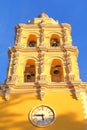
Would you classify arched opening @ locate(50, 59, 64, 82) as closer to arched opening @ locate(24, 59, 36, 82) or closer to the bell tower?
the bell tower

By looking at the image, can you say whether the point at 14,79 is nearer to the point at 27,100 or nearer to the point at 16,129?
the point at 27,100

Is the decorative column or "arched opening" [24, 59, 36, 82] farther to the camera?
"arched opening" [24, 59, 36, 82]

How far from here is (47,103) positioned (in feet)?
68.5

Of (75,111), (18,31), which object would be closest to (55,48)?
(18,31)

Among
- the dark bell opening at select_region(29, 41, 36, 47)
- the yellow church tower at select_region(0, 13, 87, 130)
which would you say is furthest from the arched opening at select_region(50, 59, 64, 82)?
the dark bell opening at select_region(29, 41, 36, 47)

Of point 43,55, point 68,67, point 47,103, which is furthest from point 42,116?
point 43,55

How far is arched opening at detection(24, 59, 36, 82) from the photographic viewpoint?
78.2ft

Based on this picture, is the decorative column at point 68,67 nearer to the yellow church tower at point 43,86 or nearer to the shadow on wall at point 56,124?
the yellow church tower at point 43,86

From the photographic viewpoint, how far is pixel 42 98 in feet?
69.1

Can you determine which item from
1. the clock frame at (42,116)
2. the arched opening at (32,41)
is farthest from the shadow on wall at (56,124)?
the arched opening at (32,41)

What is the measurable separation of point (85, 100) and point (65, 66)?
135 inches

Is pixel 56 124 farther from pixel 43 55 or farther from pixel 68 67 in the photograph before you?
pixel 43 55

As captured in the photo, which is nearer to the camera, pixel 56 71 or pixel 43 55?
pixel 43 55

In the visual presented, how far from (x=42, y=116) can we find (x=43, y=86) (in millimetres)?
1990
